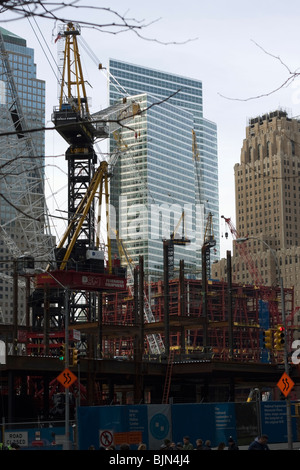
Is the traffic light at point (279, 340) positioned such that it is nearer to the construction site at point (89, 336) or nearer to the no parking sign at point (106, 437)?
the construction site at point (89, 336)

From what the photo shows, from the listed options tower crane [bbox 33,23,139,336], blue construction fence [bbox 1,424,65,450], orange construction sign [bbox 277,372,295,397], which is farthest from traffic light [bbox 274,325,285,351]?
tower crane [bbox 33,23,139,336]

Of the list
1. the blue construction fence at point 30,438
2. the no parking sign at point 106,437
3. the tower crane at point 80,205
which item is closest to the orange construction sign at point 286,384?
the no parking sign at point 106,437

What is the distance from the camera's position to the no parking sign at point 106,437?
37094 millimetres

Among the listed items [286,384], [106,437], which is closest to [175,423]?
[106,437]

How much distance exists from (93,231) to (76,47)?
26.9m

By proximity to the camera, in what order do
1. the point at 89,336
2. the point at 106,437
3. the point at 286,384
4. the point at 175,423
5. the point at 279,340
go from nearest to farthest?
the point at 286,384 → the point at 106,437 → the point at 279,340 → the point at 175,423 → the point at 89,336

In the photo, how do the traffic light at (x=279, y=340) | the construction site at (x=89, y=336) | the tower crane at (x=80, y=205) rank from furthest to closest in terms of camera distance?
the tower crane at (x=80, y=205), the construction site at (x=89, y=336), the traffic light at (x=279, y=340)

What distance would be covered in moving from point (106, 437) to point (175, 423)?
444cm

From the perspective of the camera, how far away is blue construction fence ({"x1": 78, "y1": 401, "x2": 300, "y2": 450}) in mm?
37656

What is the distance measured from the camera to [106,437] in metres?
37.4

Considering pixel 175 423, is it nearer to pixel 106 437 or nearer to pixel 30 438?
pixel 106 437
